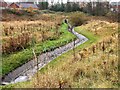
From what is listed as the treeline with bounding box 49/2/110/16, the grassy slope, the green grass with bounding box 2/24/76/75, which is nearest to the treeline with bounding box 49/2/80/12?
the treeline with bounding box 49/2/110/16

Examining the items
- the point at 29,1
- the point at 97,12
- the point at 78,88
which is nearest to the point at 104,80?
the point at 78,88

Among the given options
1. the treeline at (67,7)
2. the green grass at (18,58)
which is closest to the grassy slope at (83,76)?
the green grass at (18,58)

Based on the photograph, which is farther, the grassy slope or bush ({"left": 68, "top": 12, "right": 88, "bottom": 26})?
bush ({"left": 68, "top": 12, "right": 88, "bottom": 26})

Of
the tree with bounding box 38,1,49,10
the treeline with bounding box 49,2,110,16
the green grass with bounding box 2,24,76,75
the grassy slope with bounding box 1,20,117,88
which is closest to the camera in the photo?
the grassy slope with bounding box 1,20,117,88

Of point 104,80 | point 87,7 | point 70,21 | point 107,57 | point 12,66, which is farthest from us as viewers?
point 87,7

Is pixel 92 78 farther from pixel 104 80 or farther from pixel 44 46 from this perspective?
pixel 44 46

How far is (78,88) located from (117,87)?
91cm

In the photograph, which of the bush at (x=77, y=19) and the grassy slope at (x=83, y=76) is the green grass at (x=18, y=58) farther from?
the bush at (x=77, y=19)

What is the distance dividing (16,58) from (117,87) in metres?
5.66

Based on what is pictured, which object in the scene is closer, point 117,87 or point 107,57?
point 117,87

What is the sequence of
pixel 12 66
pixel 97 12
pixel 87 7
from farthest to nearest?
1. pixel 87 7
2. pixel 97 12
3. pixel 12 66

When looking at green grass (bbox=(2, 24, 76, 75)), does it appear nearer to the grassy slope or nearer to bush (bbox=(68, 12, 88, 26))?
the grassy slope

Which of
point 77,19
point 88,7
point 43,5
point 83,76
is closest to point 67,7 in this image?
point 88,7

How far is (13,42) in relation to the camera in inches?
514
